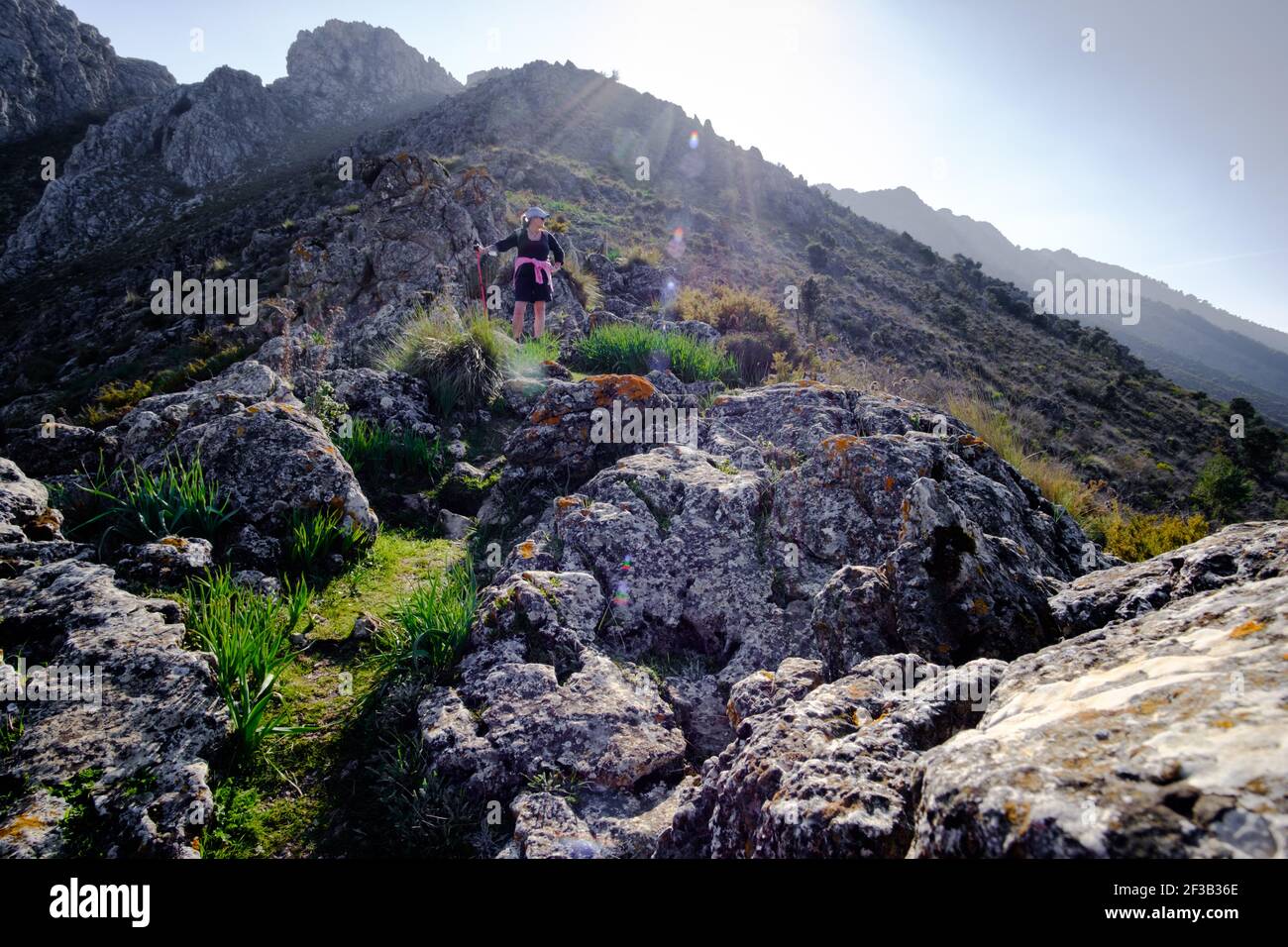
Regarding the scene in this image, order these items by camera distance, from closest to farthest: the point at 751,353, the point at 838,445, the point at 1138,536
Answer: the point at 838,445
the point at 1138,536
the point at 751,353

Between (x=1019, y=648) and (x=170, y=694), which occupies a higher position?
(x=1019, y=648)

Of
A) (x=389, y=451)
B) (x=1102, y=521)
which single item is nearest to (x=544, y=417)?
(x=389, y=451)

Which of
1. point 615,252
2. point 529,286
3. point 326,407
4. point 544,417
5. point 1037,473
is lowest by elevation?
point 1037,473

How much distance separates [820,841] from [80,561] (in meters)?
4.31

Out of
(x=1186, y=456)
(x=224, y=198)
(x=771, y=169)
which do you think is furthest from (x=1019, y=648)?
(x=771, y=169)

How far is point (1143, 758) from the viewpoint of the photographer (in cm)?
120

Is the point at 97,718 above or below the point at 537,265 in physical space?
below

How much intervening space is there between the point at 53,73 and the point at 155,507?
72832 millimetres

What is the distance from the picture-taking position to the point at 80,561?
3.27m

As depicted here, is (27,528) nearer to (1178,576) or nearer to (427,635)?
(427,635)

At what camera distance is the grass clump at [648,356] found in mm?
8109

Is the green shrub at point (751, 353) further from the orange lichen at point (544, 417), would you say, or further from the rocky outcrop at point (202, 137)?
the rocky outcrop at point (202, 137)
